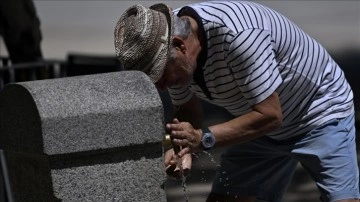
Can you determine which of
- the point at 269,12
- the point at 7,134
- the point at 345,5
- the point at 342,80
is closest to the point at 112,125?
the point at 7,134

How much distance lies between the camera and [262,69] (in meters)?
4.33

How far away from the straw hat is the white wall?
13492 mm

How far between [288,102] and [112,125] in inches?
38.1

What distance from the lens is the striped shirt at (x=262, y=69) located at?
171 inches

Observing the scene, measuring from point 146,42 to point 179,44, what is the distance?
0.15 m

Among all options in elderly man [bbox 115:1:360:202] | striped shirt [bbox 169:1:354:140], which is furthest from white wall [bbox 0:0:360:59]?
striped shirt [bbox 169:1:354:140]

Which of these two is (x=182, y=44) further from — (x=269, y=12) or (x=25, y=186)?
(x=25, y=186)

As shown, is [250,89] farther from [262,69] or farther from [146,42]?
[146,42]

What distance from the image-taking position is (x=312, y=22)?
1948 centimetres

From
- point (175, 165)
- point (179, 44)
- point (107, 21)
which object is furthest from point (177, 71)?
point (107, 21)

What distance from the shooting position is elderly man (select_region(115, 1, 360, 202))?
4.30 m

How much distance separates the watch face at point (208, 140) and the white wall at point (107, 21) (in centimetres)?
1352

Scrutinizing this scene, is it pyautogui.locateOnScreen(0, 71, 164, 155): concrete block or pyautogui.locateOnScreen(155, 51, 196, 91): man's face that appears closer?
pyautogui.locateOnScreen(0, 71, 164, 155): concrete block

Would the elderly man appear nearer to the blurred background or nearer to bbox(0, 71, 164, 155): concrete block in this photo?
→ bbox(0, 71, 164, 155): concrete block
